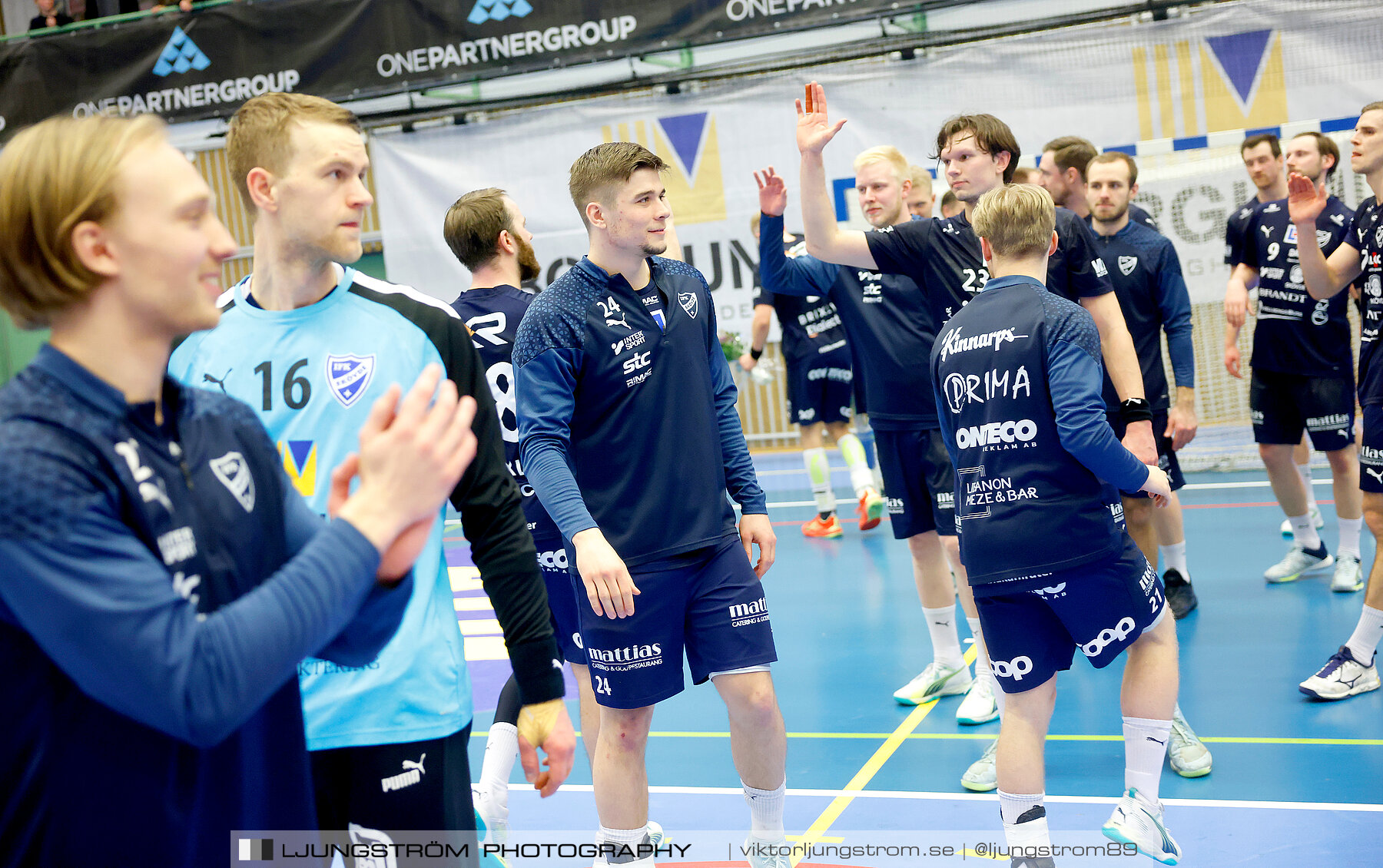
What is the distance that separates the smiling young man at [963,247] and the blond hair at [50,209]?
3013 millimetres

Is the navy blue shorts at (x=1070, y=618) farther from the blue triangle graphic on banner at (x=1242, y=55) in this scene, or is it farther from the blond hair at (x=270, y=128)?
the blue triangle graphic on banner at (x=1242, y=55)

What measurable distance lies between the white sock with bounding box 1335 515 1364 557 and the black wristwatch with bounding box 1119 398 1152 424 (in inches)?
134

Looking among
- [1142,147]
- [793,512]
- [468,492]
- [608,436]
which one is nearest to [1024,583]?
[608,436]

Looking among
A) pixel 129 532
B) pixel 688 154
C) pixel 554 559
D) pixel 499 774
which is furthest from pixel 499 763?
pixel 688 154

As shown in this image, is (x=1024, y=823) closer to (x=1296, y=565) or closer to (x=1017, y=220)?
(x=1017, y=220)

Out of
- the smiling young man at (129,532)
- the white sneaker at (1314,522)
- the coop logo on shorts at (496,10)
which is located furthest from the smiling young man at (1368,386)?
the coop logo on shorts at (496,10)

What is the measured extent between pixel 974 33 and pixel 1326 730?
804 cm

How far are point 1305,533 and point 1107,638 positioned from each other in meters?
4.20

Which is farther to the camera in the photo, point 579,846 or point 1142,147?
point 1142,147

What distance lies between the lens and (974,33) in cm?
1088

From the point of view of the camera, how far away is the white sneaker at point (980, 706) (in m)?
5.00

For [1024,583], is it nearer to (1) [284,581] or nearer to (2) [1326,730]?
(2) [1326,730]

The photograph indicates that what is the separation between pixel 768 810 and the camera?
3531 millimetres

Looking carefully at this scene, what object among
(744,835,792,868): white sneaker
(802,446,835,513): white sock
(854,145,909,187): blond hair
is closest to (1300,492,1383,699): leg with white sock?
(854,145,909,187): blond hair
